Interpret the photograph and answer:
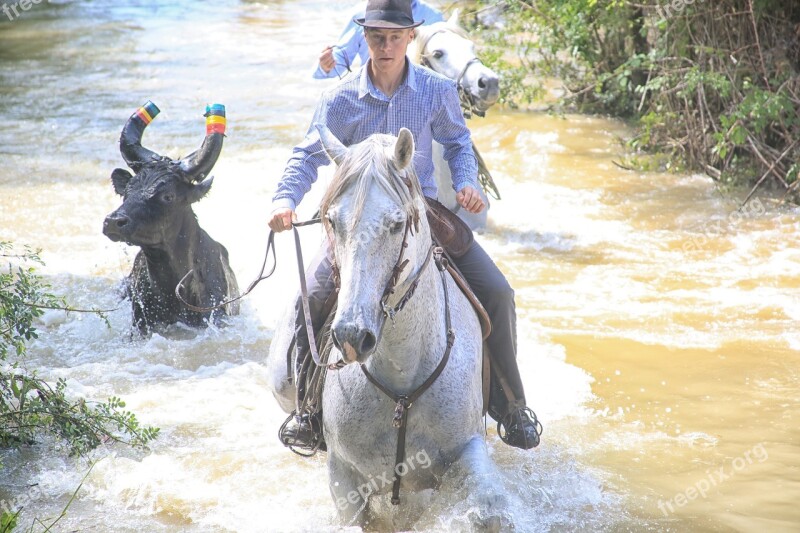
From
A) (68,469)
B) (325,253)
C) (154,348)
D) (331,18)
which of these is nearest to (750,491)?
(325,253)

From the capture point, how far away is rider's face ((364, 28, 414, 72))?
429 centimetres

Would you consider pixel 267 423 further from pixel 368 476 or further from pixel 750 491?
pixel 750 491

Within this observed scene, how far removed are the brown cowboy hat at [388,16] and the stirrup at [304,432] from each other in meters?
1.75

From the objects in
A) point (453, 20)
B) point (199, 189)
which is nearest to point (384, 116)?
point (199, 189)

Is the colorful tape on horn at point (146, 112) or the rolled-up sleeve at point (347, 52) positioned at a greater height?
the rolled-up sleeve at point (347, 52)

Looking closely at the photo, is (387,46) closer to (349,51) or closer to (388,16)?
(388,16)

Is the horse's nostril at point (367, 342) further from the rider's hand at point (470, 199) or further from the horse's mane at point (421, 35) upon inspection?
the horse's mane at point (421, 35)

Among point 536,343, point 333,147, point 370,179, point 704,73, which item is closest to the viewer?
point 370,179

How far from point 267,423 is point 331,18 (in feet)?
57.1

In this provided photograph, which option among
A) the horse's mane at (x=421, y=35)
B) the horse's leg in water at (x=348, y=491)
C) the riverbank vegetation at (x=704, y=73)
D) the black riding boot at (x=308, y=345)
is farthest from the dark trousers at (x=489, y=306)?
the riverbank vegetation at (x=704, y=73)

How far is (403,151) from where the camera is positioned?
132 inches

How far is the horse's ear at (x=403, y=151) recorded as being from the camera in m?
3.35

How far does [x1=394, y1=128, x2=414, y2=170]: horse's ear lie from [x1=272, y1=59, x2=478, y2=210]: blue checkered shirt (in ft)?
3.25

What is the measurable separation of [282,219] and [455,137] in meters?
1.08
